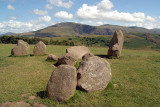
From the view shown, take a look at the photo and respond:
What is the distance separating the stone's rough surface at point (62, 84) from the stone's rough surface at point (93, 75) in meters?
1.27

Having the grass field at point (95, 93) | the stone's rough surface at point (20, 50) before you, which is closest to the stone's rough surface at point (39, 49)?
the stone's rough surface at point (20, 50)

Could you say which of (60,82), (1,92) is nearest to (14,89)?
(1,92)

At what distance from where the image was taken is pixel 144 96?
9391mm

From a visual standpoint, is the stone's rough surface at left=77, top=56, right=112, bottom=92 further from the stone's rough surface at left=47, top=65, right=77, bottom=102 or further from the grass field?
the stone's rough surface at left=47, top=65, right=77, bottom=102

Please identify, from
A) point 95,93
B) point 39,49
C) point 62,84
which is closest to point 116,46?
point 39,49

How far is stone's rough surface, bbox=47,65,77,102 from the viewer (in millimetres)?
8117

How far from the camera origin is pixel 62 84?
8117mm

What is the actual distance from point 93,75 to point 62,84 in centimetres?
250

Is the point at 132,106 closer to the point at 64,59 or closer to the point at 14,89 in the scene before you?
the point at 14,89

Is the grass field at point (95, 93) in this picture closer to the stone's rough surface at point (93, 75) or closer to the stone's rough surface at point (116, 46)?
the stone's rough surface at point (93, 75)

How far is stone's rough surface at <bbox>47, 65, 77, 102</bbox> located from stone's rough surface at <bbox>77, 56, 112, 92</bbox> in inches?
50.1

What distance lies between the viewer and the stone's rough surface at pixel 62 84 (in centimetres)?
812

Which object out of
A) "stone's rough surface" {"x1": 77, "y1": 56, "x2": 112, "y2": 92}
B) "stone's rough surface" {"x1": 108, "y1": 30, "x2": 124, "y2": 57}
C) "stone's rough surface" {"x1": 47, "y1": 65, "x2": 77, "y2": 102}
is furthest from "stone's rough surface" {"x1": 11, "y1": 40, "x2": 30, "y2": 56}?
"stone's rough surface" {"x1": 47, "y1": 65, "x2": 77, "y2": 102}

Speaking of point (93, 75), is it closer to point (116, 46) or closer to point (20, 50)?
point (116, 46)
